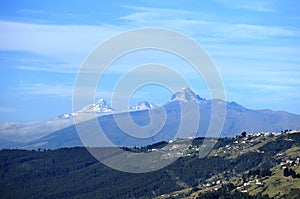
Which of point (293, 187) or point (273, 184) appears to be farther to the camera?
point (273, 184)


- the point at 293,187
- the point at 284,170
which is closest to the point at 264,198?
the point at 293,187

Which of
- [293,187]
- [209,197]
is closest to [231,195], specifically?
[209,197]

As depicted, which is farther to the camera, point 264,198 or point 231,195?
point 231,195

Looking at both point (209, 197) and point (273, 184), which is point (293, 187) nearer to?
point (273, 184)

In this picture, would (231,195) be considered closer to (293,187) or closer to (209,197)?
(209,197)

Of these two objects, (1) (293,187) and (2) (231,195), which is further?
(2) (231,195)

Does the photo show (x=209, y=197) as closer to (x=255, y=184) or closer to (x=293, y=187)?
(x=255, y=184)

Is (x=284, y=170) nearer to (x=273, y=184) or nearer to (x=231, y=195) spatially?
(x=273, y=184)

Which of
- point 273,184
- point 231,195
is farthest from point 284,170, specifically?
point 231,195
